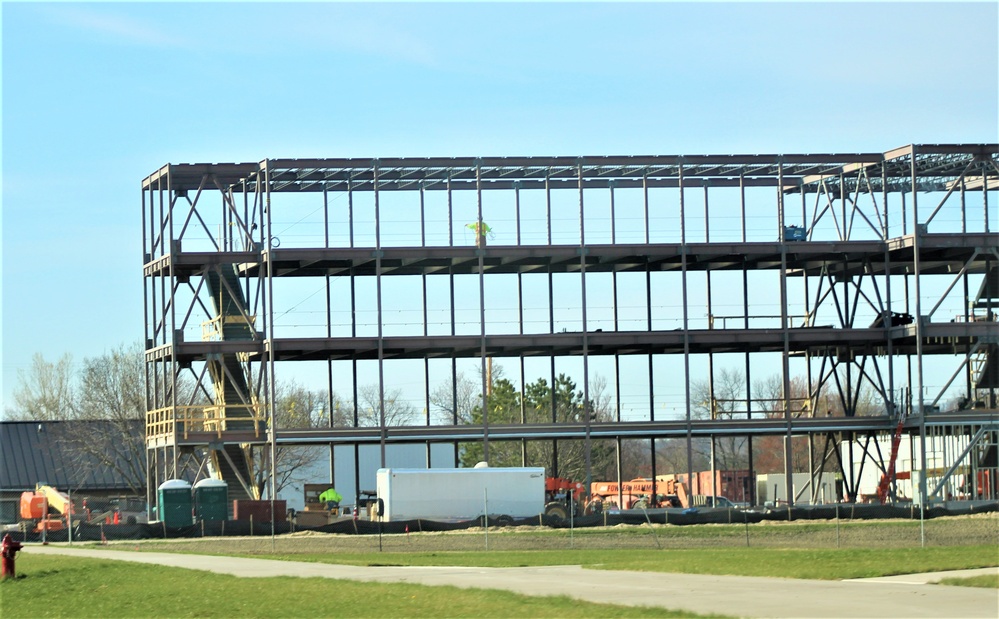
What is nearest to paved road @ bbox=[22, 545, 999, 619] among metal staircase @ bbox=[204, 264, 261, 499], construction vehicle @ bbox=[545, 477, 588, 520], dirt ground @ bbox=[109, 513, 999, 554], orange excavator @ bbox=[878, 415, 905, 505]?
dirt ground @ bbox=[109, 513, 999, 554]

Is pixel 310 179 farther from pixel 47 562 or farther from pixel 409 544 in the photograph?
pixel 47 562

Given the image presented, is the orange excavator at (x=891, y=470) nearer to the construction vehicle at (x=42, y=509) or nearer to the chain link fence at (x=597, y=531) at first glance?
the chain link fence at (x=597, y=531)

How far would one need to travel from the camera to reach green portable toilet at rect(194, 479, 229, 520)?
56875 mm

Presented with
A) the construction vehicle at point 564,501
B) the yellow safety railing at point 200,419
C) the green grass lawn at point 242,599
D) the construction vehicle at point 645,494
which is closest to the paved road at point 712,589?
the green grass lawn at point 242,599

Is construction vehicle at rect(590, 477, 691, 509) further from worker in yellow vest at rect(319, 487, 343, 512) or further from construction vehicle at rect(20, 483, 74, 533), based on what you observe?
construction vehicle at rect(20, 483, 74, 533)

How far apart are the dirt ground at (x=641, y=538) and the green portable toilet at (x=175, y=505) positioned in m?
5.59

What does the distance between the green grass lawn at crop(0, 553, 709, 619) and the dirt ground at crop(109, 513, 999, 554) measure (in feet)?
39.4

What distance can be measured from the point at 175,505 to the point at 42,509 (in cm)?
1060

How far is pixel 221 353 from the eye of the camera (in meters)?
62.0

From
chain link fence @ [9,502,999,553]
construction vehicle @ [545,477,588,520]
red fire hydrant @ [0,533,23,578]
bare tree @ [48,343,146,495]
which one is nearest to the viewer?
red fire hydrant @ [0,533,23,578]

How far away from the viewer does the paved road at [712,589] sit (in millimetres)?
20703

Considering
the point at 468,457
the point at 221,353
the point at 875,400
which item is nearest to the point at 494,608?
the point at 221,353

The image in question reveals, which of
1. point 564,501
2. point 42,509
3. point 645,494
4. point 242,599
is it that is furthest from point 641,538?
point 42,509

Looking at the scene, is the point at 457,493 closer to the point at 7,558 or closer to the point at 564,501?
the point at 564,501
